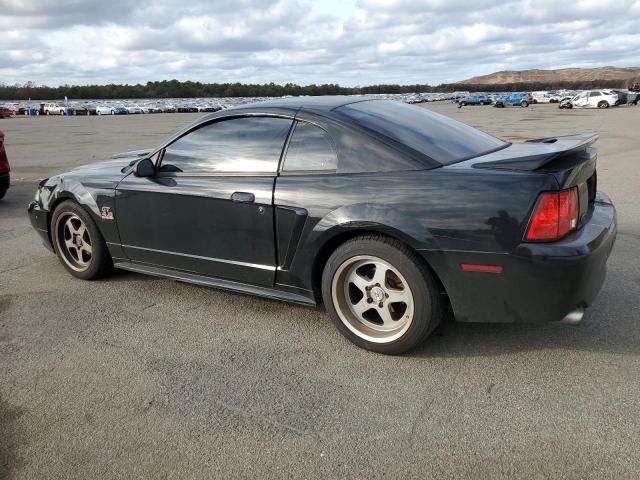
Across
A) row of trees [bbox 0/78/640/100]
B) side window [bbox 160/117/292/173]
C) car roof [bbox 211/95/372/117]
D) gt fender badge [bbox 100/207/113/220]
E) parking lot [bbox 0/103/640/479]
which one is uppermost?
row of trees [bbox 0/78/640/100]

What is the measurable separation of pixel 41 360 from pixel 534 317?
2926 mm

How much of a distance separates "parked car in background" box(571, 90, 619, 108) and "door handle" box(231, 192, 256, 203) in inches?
1984

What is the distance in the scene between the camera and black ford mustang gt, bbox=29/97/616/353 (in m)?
2.85

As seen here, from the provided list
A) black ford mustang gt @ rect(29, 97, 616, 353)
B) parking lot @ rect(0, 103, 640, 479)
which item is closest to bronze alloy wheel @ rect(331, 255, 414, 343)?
black ford mustang gt @ rect(29, 97, 616, 353)

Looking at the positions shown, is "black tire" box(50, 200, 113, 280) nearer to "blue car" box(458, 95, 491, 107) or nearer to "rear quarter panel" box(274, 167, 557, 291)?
"rear quarter panel" box(274, 167, 557, 291)

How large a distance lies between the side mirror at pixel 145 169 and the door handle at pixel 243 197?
2.68ft

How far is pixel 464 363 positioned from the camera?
3160 mm

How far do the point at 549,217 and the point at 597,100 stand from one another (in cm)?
5061

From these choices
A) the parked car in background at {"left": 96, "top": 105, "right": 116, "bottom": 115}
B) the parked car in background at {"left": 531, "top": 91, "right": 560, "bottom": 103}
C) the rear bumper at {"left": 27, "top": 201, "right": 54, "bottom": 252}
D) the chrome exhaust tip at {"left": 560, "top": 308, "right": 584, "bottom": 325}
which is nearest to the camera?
the chrome exhaust tip at {"left": 560, "top": 308, "right": 584, "bottom": 325}

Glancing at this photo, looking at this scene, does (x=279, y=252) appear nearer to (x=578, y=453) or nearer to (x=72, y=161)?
(x=578, y=453)

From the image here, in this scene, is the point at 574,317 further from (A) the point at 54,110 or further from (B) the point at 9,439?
(A) the point at 54,110

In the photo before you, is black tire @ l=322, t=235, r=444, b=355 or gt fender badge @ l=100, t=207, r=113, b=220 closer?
black tire @ l=322, t=235, r=444, b=355

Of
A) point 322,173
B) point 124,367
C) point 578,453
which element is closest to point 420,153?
point 322,173

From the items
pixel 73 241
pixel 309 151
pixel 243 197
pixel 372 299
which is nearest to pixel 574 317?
pixel 372 299
